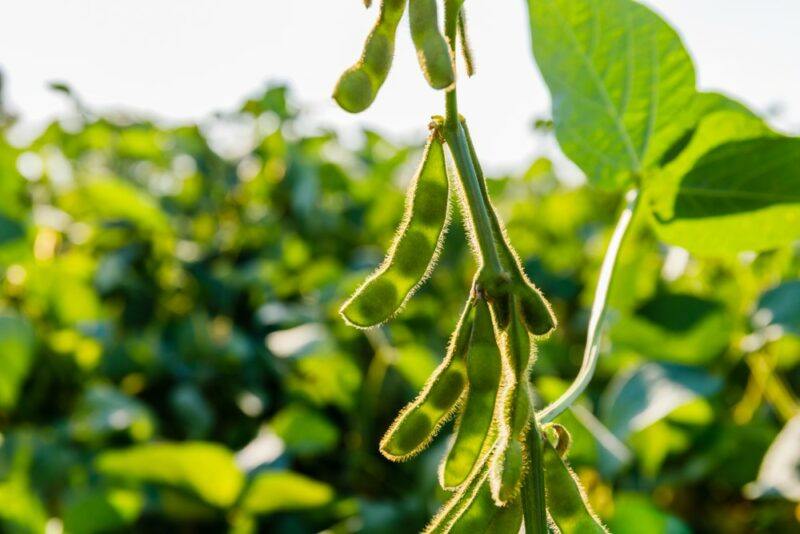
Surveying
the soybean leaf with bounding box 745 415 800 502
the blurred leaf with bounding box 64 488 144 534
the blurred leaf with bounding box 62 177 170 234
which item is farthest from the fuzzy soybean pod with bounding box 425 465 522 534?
the blurred leaf with bounding box 62 177 170 234

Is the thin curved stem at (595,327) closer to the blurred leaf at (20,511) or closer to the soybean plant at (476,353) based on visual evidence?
the soybean plant at (476,353)

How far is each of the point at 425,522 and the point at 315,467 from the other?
0.42 meters

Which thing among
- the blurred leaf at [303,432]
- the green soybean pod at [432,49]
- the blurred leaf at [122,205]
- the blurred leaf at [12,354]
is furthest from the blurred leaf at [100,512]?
the green soybean pod at [432,49]

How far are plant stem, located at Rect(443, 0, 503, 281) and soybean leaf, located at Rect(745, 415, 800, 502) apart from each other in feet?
3.17

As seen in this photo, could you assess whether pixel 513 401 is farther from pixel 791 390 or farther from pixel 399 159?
pixel 399 159

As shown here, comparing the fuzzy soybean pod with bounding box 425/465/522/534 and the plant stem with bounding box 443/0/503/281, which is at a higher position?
the plant stem with bounding box 443/0/503/281

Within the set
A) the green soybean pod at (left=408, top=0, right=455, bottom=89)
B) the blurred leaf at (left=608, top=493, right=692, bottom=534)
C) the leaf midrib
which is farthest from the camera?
the blurred leaf at (left=608, top=493, right=692, bottom=534)

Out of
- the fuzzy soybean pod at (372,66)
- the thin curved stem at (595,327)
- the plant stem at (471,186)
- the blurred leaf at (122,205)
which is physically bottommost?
the blurred leaf at (122,205)

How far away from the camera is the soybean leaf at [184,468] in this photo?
1479 millimetres

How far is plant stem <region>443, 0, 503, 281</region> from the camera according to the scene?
52 centimetres

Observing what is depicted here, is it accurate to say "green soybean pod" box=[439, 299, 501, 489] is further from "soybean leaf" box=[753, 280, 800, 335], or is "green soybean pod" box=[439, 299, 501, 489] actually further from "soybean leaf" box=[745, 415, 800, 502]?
"soybean leaf" box=[753, 280, 800, 335]

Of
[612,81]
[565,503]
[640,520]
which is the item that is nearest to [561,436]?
[565,503]

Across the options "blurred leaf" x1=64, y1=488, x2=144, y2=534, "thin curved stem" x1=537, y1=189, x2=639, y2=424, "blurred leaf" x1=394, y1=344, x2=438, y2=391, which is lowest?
"blurred leaf" x1=64, y1=488, x2=144, y2=534

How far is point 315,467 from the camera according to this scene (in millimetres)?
1878
